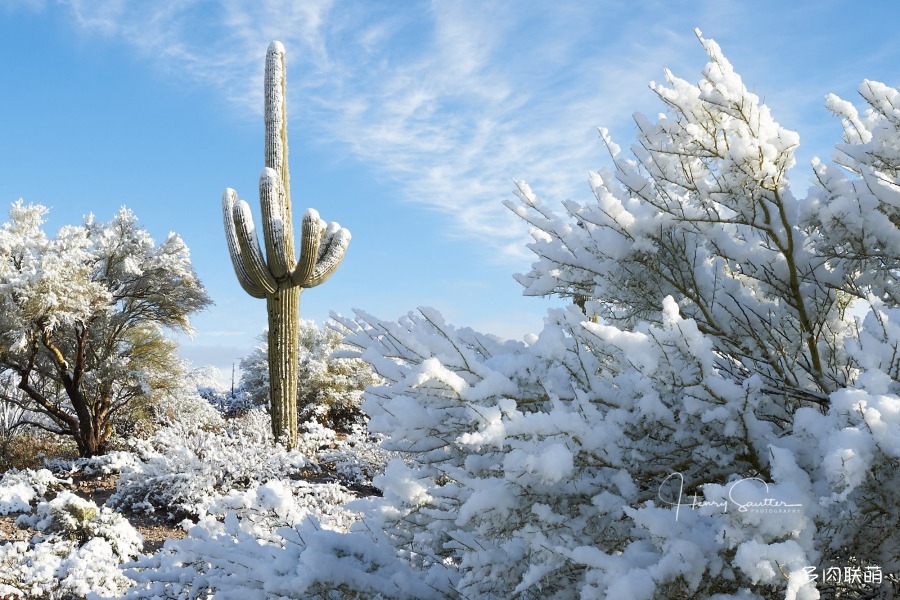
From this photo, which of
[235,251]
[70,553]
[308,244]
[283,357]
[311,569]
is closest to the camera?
[311,569]

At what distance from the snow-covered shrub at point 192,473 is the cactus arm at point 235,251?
2973 millimetres

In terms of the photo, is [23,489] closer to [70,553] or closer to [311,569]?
[70,553]

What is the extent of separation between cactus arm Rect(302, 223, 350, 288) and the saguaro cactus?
0.06 feet

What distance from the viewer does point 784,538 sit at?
229 centimetres

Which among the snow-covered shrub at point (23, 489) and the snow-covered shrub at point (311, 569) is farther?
the snow-covered shrub at point (23, 489)

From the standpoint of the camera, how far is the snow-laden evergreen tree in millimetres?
2307

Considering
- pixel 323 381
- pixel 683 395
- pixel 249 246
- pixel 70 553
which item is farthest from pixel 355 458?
pixel 683 395

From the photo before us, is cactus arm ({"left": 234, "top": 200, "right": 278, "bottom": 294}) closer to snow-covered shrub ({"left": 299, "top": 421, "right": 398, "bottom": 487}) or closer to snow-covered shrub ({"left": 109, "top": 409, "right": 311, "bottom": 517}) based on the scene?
snow-covered shrub ({"left": 109, "top": 409, "right": 311, "bottom": 517})

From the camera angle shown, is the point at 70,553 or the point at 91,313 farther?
the point at 91,313

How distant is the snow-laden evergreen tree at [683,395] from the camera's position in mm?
2307

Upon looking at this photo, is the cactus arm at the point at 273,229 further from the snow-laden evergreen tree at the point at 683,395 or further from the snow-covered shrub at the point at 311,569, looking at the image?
the snow-laden evergreen tree at the point at 683,395

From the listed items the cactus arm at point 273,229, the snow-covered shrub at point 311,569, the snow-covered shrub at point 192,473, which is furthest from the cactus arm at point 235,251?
the snow-covered shrub at point 311,569

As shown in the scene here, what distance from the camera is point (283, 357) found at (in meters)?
13.1

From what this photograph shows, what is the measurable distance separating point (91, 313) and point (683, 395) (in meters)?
13.4
